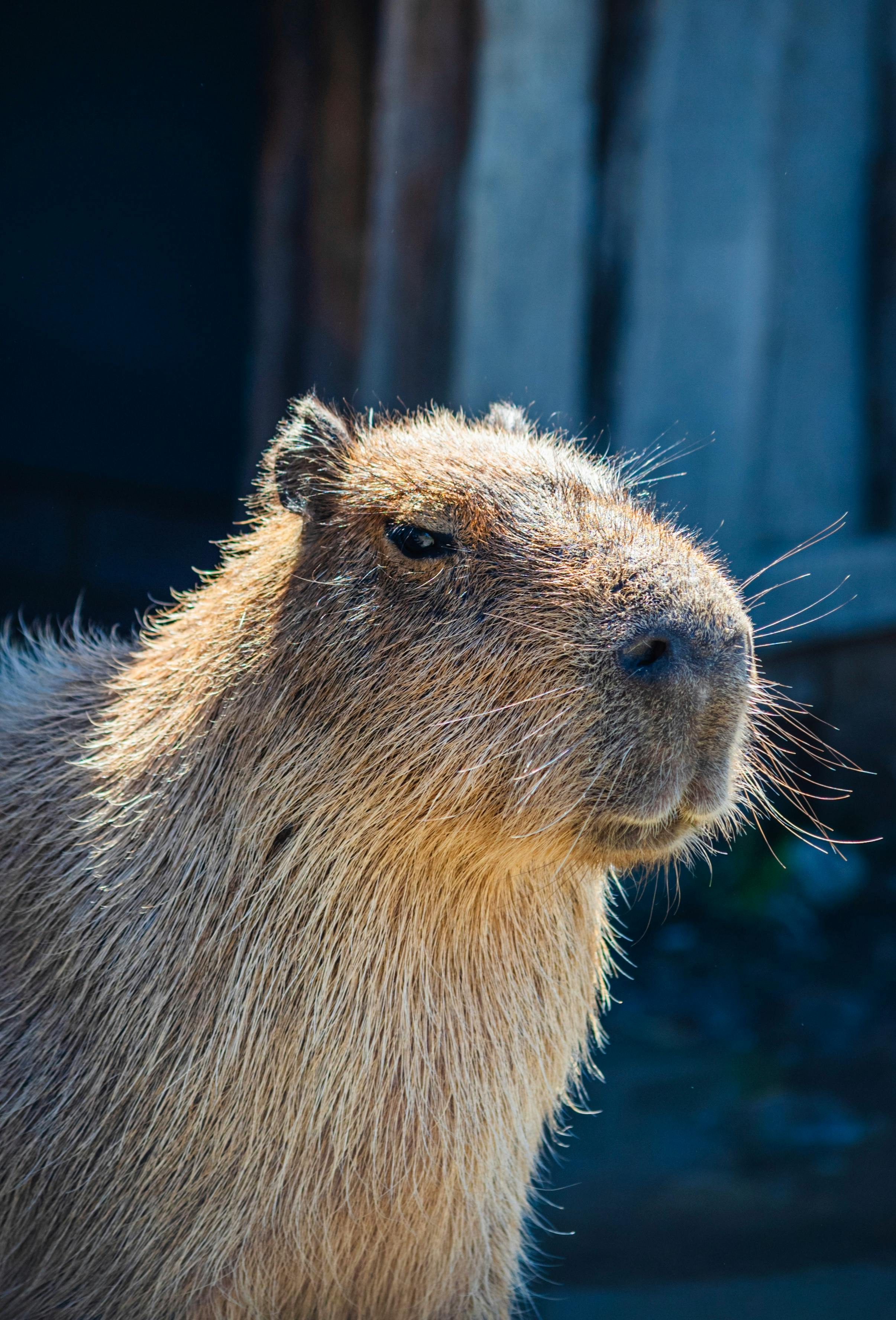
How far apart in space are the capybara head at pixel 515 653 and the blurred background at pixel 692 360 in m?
1.60

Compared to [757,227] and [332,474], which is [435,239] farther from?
[332,474]

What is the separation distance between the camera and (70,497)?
288 inches

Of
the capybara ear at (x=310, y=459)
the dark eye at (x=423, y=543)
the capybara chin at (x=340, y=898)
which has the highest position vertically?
the capybara ear at (x=310, y=459)

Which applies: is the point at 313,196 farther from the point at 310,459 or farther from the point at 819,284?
the point at 310,459

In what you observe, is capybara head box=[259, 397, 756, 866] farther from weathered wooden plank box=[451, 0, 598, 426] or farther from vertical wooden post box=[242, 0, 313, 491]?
vertical wooden post box=[242, 0, 313, 491]

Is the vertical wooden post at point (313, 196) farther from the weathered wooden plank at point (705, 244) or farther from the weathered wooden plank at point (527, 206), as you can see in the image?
the weathered wooden plank at point (705, 244)

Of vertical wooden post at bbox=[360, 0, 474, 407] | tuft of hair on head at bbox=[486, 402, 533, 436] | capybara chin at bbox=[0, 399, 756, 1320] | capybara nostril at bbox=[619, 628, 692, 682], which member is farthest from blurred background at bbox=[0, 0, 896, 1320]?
capybara nostril at bbox=[619, 628, 692, 682]

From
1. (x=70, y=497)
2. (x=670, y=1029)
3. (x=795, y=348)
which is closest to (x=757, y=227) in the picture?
(x=795, y=348)

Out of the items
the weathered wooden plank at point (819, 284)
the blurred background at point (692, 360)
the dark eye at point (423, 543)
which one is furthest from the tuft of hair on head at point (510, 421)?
the weathered wooden plank at point (819, 284)

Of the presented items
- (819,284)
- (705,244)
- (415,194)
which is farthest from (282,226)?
(819,284)

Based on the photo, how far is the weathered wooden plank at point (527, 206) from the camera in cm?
394

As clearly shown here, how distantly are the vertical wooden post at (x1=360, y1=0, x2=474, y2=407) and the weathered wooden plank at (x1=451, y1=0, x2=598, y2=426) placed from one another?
0.23 ft

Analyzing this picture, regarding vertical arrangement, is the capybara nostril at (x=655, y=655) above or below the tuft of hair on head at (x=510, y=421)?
below

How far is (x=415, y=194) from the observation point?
3975mm
